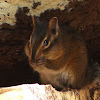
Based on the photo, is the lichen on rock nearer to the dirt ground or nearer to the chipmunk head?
the dirt ground

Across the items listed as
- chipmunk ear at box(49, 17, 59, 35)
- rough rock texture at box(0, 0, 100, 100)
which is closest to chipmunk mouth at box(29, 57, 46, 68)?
chipmunk ear at box(49, 17, 59, 35)

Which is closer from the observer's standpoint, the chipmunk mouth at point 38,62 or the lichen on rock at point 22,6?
the chipmunk mouth at point 38,62

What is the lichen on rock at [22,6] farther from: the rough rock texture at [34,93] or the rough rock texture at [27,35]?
the rough rock texture at [34,93]

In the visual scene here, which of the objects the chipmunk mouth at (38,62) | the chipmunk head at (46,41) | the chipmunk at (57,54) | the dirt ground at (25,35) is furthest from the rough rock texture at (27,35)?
the chipmunk mouth at (38,62)

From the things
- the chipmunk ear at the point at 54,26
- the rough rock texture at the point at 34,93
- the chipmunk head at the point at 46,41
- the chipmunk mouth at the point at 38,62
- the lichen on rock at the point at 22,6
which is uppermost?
the lichen on rock at the point at 22,6

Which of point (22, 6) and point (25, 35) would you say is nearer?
point (22, 6)

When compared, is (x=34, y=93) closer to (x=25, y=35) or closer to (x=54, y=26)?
(x=54, y=26)

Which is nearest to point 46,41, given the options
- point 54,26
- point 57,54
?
point 54,26

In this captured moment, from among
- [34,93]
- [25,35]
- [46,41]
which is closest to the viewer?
[34,93]
